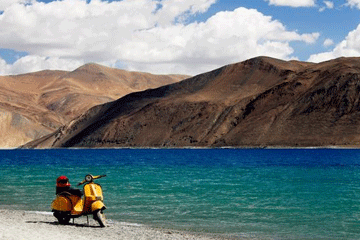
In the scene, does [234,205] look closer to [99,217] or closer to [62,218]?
[99,217]

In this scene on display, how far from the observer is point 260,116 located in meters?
168

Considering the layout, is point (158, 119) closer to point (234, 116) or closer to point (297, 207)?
point (234, 116)

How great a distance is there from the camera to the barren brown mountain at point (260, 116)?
15362 cm

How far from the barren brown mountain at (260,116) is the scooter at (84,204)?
13138 cm

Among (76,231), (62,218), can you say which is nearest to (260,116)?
(62,218)

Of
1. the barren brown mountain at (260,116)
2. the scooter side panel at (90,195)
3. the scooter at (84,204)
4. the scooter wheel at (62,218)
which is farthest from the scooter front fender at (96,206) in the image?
the barren brown mountain at (260,116)

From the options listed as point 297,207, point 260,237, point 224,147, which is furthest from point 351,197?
point 224,147

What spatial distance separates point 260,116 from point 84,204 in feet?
492

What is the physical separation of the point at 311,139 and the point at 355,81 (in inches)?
1077

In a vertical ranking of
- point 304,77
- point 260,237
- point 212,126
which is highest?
point 304,77

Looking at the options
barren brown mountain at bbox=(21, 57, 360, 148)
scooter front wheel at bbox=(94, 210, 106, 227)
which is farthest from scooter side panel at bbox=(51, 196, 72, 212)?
barren brown mountain at bbox=(21, 57, 360, 148)

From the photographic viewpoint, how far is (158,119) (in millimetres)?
187750

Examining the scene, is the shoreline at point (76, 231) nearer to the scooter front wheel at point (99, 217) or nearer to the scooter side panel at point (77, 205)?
the scooter front wheel at point (99, 217)

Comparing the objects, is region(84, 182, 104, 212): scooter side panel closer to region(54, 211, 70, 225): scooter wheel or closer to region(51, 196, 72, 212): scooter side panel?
region(51, 196, 72, 212): scooter side panel
